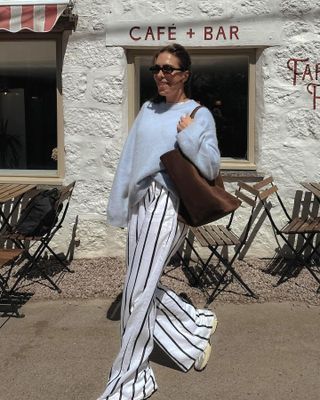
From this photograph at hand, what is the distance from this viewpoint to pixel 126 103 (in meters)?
5.34

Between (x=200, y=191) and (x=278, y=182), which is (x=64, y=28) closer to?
(x=278, y=182)

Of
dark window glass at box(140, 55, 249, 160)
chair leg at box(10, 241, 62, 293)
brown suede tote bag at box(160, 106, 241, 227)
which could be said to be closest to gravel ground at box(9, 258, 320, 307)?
chair leg at box(10, 241, 62, 293)

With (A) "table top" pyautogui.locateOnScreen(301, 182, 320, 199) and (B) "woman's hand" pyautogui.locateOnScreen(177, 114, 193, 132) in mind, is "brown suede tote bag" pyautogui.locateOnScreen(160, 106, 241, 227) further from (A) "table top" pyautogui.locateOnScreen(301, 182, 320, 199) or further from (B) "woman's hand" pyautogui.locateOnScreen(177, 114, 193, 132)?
(A) "table top" pyautogui.locateOnScreen(301, 182, 320, 199)

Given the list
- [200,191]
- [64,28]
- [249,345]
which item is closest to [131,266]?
[200,191]

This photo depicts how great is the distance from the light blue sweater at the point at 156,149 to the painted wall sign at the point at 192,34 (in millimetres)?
2384

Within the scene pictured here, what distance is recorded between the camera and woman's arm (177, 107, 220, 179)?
2.74 meters

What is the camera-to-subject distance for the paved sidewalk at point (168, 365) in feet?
10.2

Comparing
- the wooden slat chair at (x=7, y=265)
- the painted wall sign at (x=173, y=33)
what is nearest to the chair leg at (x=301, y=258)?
the painted wall sign at (x=173, y=33)

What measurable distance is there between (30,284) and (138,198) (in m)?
2.34

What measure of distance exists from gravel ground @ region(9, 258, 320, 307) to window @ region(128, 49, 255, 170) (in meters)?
1.01

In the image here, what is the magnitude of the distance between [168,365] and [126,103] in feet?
→ 9.10

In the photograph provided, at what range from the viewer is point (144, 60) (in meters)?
5.45

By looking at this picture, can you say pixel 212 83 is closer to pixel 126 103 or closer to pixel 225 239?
pixel 126 103

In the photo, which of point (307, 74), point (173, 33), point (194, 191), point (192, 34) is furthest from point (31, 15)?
point (194, 191)
